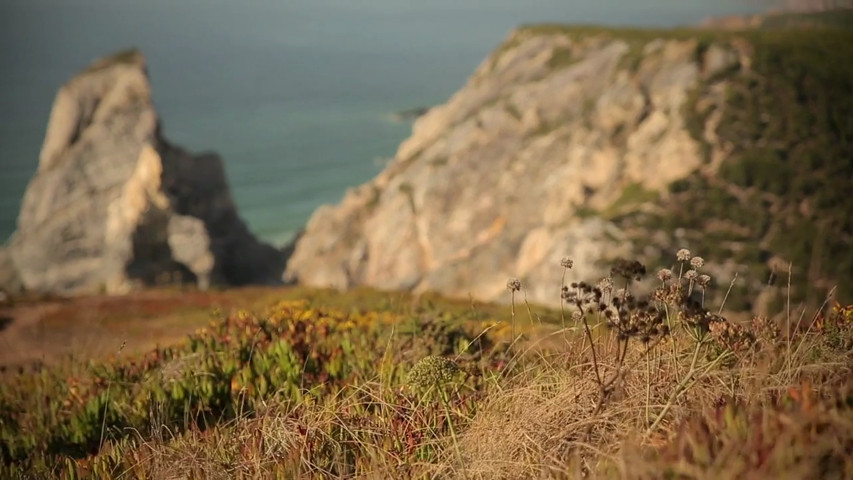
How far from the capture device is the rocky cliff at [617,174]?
38.1 meters

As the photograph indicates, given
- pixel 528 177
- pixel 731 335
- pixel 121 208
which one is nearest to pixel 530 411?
pixel 731 335

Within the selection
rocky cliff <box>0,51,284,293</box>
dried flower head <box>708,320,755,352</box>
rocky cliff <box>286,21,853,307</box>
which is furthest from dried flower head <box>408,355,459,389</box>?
rocky cliff <box>0,51,284,293</box>

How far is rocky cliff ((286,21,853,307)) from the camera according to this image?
38.1 m

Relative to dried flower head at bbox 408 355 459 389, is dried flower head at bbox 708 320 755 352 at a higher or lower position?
higher

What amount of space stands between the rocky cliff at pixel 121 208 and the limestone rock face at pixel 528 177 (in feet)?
27.2

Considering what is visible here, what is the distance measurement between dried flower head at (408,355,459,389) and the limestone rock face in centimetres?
3217

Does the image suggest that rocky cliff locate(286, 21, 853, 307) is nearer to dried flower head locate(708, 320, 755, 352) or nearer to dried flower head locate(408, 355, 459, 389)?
dried flower head locate(708, 320, 755, 352)

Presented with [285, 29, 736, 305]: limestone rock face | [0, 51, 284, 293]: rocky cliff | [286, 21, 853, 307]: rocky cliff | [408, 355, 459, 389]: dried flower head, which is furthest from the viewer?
[0, 51, 284, 293]: rocky cliff

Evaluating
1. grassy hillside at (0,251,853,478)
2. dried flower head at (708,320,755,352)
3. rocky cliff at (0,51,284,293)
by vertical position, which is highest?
rocky cliff at (0,51,284,293)

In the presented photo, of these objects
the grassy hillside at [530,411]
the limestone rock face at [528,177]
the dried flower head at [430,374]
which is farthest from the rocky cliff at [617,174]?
the dried flower head at [430,374]

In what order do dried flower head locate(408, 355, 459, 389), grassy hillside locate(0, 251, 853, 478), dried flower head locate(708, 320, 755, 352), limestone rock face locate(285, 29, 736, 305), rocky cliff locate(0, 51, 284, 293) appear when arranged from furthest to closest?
1. rocky cliff locate(0, 51, 284, 293)
2. limestone rock face locate(285, 29, 736, 305)
3. dried flower head locate(408, 355, 459, 389)
4. dried flower head locate(708, 320, 755, 352)
5. grassy hillside locate(0, 251, 853, 478)

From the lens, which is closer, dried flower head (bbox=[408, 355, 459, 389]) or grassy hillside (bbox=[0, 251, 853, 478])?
grassy hillside (bbox=[0, 251, 853, 478])

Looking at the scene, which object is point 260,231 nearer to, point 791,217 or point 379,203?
point 379,203

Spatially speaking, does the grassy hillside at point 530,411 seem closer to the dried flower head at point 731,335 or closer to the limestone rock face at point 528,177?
the dried flower head at point 731,335
